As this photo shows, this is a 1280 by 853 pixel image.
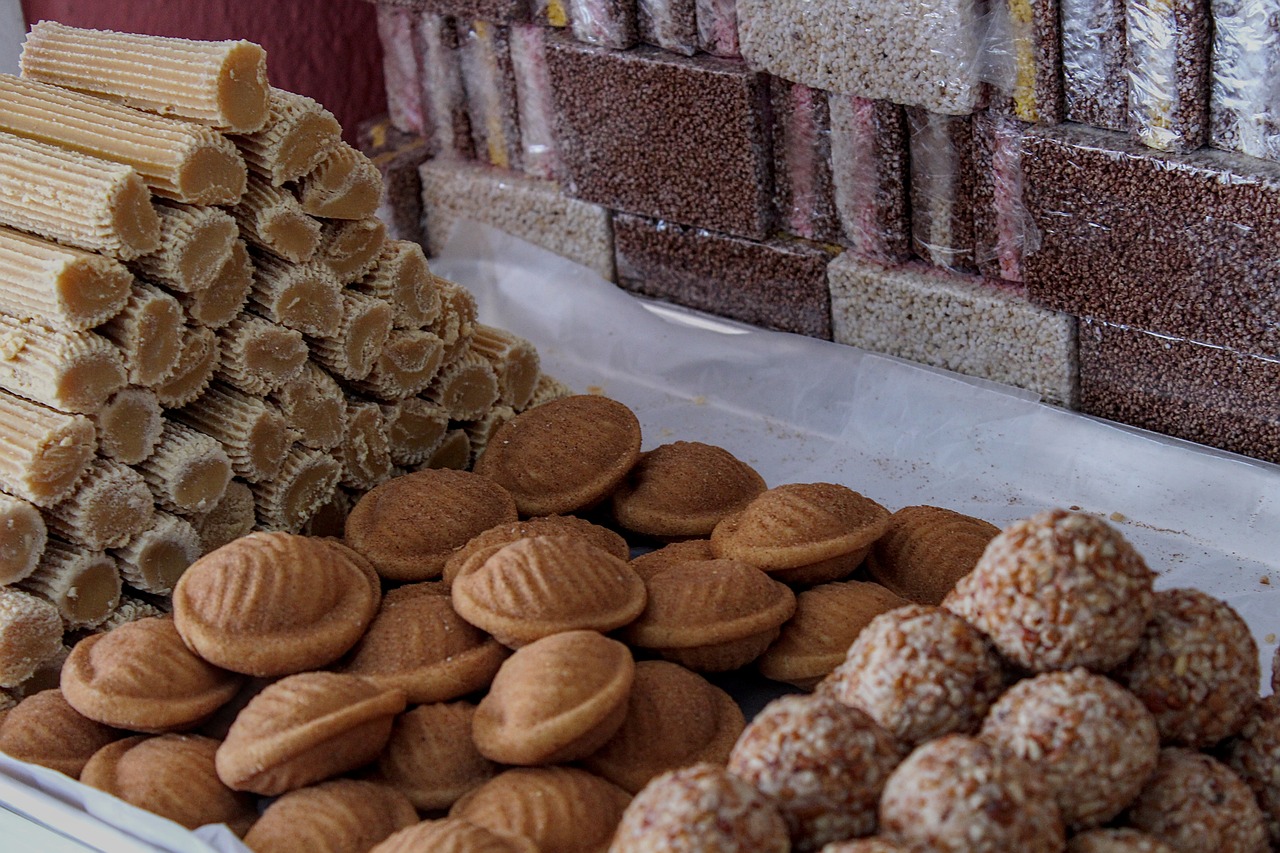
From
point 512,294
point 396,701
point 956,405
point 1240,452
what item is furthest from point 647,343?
point 396,701

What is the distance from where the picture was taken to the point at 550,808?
1243 millimetres

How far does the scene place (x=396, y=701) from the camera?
52.5 inches

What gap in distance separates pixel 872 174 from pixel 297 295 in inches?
38.3

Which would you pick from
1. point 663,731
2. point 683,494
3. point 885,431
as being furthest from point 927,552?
point 885,431

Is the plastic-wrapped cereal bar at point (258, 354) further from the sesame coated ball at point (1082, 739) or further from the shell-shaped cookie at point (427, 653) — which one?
the sesame coated ball at point (1082, 739)

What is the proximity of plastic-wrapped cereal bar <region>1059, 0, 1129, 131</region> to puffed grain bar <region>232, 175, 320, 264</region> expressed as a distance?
1.04 meters

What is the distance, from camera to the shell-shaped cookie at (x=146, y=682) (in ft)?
4.55

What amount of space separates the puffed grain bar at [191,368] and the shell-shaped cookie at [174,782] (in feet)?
1.42

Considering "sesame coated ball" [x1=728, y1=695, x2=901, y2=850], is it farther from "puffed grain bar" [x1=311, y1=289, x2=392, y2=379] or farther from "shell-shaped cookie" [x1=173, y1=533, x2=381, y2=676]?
"puffed grain bar" [x1=311, y1=289, x2=392, y2=379]

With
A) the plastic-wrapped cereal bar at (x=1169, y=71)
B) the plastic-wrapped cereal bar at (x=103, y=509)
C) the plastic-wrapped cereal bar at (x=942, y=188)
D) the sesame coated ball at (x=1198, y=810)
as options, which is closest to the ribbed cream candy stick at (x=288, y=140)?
the plastic-wrapped cereal bar at (x=103, y=509)

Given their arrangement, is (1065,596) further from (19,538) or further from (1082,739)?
(19,538)

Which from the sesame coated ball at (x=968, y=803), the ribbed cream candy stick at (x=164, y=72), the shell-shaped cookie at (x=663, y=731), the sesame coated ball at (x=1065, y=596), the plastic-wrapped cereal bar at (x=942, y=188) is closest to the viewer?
the sesame coated ball at (x=968, y=803)

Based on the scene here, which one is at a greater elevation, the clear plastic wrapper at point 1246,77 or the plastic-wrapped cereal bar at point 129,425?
the clear plastic wrapper at point 1246,77

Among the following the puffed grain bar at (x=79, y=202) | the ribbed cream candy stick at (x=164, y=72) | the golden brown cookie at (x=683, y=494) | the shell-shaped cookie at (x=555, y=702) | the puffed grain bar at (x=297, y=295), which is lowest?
the golden brown cookie at (x=683, y=494)
